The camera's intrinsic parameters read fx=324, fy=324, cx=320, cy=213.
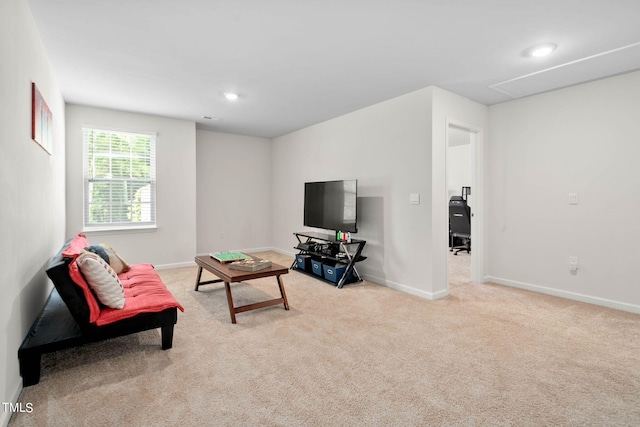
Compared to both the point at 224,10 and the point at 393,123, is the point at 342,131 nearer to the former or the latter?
the point at 393,123

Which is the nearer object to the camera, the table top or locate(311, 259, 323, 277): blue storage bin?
the table top

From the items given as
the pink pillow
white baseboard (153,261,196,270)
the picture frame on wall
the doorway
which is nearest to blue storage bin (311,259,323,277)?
the doorway

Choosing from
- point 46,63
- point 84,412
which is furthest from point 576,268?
point 46,63

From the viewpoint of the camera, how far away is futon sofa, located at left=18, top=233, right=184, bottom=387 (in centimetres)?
196

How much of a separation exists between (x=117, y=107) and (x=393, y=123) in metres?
3.76

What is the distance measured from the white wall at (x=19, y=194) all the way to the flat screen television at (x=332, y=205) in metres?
3.10

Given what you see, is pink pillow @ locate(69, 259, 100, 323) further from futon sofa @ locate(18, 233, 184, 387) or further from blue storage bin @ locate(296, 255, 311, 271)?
blue storage bin @ locate(296, 255, 311, 271)

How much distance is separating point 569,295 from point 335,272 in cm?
265

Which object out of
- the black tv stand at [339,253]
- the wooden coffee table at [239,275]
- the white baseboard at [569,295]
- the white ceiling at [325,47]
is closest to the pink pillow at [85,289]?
the wooden coffee table at [239,275]

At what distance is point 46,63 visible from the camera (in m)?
2.90

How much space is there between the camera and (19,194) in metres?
1.96

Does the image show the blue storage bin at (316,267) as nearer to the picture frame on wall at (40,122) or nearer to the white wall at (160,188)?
the white wall at (160,188)

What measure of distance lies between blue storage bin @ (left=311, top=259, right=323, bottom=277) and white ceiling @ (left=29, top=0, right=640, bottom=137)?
2191 mm

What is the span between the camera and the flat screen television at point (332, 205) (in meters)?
4.26
